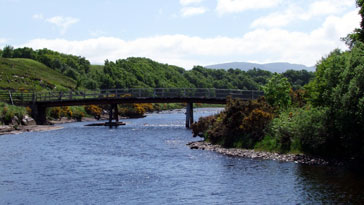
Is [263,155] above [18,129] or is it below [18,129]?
below

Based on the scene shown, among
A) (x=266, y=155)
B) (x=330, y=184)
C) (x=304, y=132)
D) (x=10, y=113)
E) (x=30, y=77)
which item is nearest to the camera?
(x=330, y=184)

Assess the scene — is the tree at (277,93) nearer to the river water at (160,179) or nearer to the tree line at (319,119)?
the tree line at (319,119)

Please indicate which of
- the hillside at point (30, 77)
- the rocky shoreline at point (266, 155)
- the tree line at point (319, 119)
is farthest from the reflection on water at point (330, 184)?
the hillside at point (30, 77)

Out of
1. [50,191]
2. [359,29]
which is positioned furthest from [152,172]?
[359,29]

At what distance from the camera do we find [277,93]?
63500mm

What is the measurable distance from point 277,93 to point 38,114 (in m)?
53.8

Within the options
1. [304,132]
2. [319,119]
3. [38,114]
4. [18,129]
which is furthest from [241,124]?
[38,114]

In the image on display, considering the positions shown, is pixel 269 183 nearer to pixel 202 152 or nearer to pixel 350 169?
pixel 350 169

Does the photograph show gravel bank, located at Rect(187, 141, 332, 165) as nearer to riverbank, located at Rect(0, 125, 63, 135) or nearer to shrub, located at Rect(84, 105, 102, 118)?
riverbank, located at Rect(0, 125, 63, 135)

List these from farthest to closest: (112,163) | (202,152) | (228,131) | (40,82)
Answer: (40,82)
(228,131)
(202,152)
(112,163)

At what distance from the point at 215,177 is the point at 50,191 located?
518 inches

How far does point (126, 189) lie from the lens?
34906mm

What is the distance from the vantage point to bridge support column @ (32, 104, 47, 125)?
3733 inches

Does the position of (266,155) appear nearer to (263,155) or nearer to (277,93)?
(263,155)
